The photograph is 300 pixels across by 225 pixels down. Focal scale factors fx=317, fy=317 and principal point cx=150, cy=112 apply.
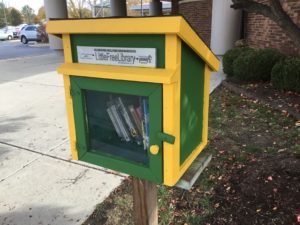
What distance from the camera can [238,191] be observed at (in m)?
2.78

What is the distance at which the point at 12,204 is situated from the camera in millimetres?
2947

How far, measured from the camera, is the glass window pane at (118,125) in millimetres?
1432

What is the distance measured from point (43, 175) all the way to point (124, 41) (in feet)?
8.49

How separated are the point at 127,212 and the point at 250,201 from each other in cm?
103

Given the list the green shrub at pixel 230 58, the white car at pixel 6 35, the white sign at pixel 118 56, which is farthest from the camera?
the white car at pixel 6 35

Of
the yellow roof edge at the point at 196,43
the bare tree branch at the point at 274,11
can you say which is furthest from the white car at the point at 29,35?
the yellow roof edge at the point at 196,43

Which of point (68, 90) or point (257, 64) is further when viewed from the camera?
point (257, 64)

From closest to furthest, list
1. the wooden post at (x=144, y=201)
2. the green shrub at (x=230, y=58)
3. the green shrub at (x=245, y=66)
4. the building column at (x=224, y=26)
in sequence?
the wooden post at (x=144, y=201) → the green shrub at (x=245, y=66) → the green shrub at (x=230, y=58) → the building column at (x=224, y=26)

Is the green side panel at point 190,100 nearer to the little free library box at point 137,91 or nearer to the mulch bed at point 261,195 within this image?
the little free library box at point 137,91

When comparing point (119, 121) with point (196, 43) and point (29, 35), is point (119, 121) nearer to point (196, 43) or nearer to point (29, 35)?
point (196, 43)

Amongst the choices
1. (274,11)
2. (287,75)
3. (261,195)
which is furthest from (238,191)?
(287,75)

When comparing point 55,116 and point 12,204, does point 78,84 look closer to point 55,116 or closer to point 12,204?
point 12,204

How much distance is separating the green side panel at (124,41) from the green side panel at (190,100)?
0.11m

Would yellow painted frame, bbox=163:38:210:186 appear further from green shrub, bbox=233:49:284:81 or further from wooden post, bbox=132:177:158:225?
green shrub, bbox=233:49:284:81
